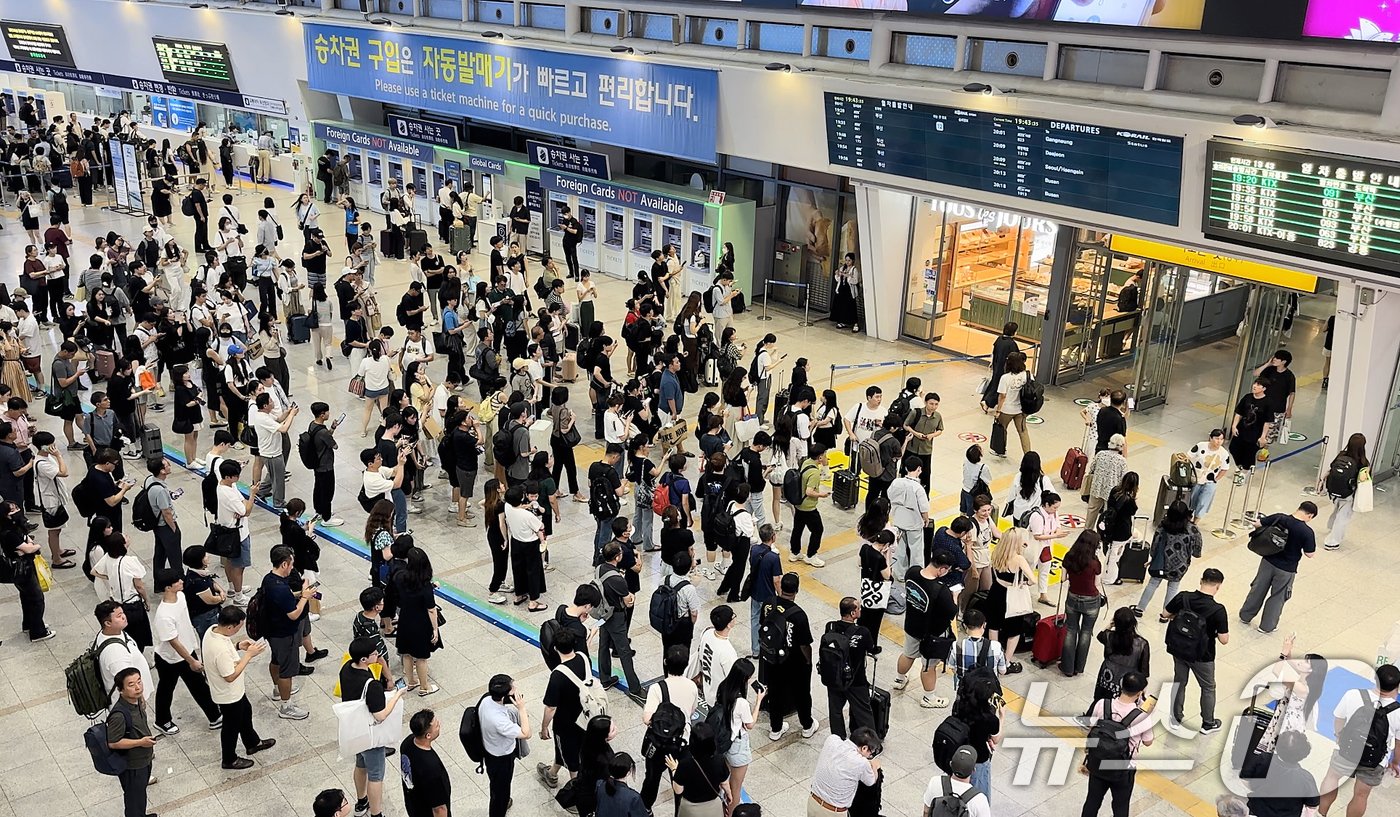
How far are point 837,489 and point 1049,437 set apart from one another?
405 cm

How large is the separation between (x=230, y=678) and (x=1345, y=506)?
10817mm

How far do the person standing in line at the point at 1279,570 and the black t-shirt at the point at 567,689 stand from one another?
6.33 m

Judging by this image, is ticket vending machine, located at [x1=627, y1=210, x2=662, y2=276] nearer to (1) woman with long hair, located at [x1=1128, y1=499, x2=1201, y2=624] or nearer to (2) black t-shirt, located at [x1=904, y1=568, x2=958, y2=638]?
(1) woman with long hair, located at [x1=1128, y1=499, x2=1201, y2=624]

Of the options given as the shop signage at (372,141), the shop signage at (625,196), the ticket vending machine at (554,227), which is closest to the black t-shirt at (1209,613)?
the shop signage at (625,196)

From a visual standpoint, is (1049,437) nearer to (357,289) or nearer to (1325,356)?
(1325,356)

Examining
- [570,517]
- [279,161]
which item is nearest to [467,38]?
[279,161]

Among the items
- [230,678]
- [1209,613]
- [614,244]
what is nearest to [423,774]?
[230,678]

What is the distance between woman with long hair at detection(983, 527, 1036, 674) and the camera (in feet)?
30.0

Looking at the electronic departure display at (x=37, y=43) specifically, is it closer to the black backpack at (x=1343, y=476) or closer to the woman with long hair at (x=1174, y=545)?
the woman with long hair at (x=1174, y=545)

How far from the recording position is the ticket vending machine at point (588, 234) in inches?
910

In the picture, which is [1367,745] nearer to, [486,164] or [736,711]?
[736,711]

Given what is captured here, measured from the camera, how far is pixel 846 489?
12.8 metres

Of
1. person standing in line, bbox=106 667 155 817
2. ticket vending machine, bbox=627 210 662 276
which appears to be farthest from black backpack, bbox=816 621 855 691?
ticket vending machine, bbox=627 210 662 276

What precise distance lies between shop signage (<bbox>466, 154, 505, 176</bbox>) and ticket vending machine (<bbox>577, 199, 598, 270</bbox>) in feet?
8.93
